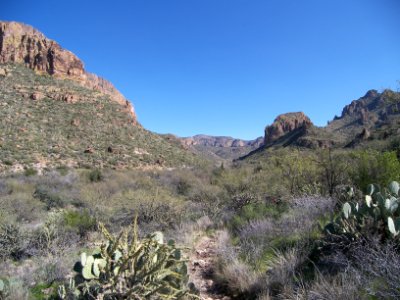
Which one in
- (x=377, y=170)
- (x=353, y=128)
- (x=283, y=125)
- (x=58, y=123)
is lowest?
(x=377, y=170)

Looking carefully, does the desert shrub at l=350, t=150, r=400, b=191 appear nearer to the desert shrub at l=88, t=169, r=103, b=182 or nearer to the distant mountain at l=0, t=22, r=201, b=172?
the desert shrub at l=88, t=169, r=103, b=182

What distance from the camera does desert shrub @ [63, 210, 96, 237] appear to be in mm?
10148

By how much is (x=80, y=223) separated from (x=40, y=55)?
61142 mm

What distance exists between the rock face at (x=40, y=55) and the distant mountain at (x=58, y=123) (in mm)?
181

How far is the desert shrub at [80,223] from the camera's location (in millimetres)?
10148

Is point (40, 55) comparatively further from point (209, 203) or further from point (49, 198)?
point (209, 203)

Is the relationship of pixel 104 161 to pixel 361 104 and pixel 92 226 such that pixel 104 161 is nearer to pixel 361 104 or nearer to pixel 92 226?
pixel 92 226

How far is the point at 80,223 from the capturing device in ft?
34.5

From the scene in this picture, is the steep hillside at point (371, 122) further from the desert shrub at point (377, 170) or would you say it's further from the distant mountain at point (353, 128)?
the desert shrub at point (377, 170)

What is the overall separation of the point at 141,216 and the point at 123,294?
8454mm

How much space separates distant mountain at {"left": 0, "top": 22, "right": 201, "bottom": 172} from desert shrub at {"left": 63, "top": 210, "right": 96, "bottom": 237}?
22820mm

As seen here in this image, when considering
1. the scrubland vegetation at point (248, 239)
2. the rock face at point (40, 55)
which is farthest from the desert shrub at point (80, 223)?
the rock face at point (40, 55)

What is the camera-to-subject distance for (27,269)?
6730 mm

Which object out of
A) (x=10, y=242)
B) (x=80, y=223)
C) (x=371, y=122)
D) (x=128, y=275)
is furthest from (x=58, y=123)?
(x=371, y=122)
